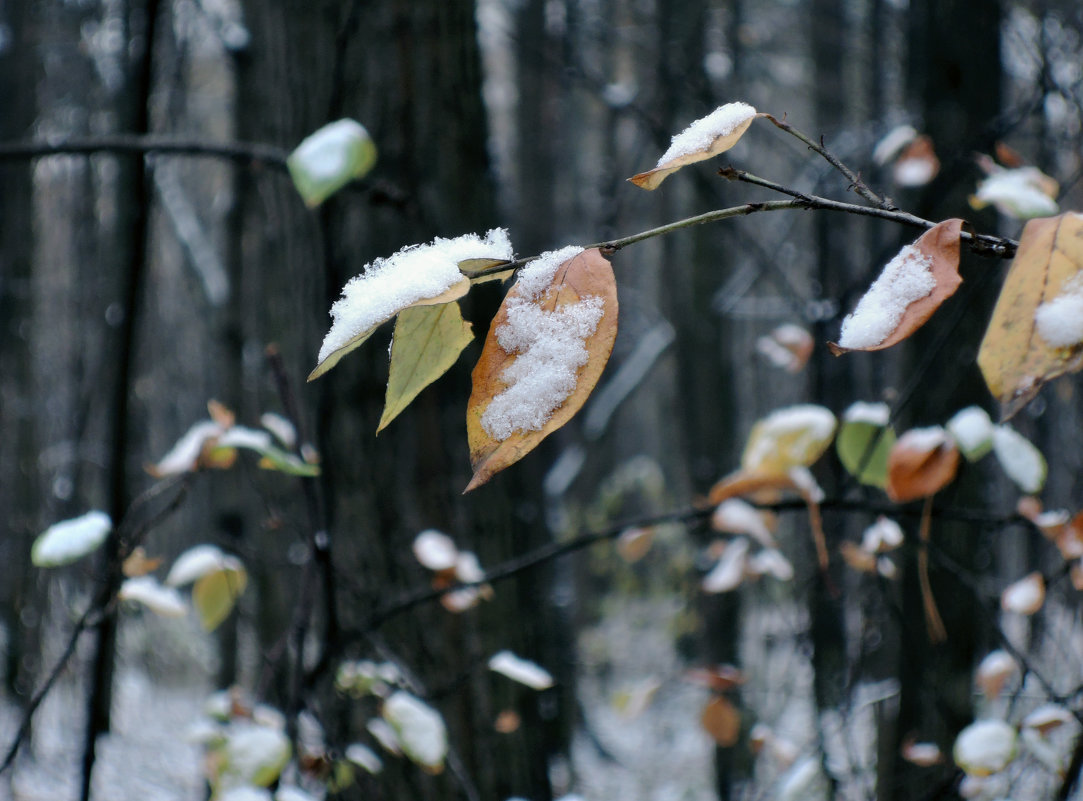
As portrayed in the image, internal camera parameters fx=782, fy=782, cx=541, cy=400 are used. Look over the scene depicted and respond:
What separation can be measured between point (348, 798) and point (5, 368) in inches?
187

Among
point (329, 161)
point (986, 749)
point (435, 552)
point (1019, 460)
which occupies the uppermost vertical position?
point (329, 161)

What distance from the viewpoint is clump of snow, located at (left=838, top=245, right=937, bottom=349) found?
37 cm

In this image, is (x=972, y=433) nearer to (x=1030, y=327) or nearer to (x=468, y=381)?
(x=1030, y=327)

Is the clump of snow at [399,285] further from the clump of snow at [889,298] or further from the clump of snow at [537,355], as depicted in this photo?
the clump of snow at [889,298]

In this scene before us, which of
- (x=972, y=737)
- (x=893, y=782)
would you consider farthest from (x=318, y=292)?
(x=893, y=782)

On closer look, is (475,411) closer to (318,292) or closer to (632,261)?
(318,292)

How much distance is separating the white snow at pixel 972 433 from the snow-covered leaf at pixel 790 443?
0.14 metres

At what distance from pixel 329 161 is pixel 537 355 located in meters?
0.54

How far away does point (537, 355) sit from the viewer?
0.38 m

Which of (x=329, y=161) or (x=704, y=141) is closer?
(x=704, y=141)

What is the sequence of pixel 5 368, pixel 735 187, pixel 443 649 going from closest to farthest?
pixel 443 649
pixel 735 187
pixel 5 368

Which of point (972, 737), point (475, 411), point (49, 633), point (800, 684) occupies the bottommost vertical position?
point (800, 684)

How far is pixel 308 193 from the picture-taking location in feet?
2.53

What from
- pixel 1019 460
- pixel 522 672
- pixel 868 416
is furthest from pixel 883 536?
pixel 522 672
